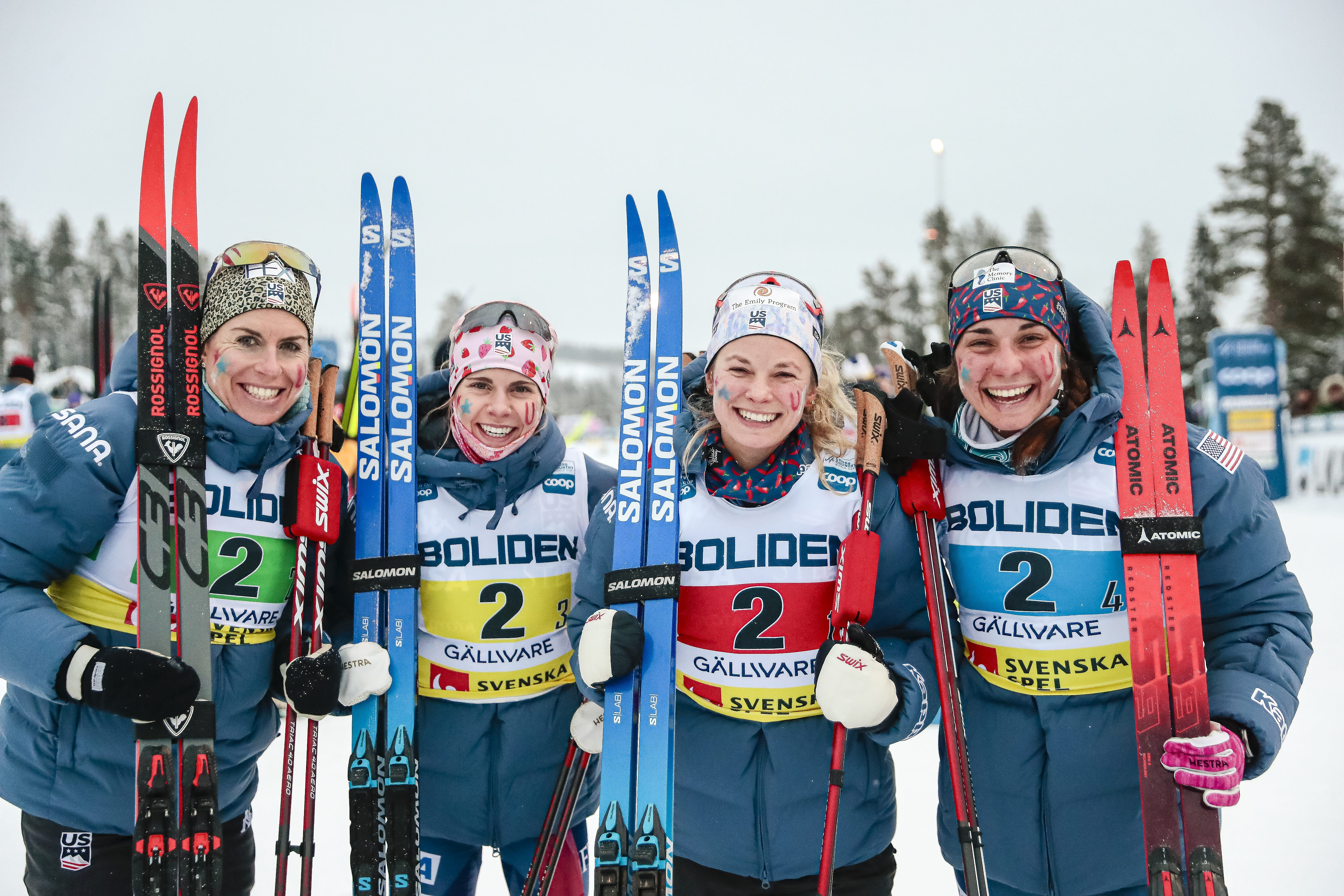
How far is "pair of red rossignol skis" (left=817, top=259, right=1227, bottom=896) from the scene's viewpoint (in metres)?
1.92

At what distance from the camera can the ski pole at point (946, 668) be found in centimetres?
201

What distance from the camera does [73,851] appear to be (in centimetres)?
214

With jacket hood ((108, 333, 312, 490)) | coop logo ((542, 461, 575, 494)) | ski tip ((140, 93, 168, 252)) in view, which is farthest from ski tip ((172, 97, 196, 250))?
coop logo ((542, 461, 575, 494))

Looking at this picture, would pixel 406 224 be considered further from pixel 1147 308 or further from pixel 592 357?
pixel 592 357

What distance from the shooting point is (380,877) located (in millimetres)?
2355

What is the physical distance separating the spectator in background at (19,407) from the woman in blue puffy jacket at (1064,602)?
37.9ft

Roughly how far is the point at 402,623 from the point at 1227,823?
4.07 metres

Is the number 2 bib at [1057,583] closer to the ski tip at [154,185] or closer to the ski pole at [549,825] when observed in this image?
the ski pole at [549,825]

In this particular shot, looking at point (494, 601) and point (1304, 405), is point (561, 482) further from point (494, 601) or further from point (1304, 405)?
point (1304, 405)

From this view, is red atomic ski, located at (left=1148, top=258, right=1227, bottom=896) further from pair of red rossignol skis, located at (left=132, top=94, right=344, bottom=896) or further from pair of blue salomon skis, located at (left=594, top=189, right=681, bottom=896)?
pair of red rossignol skis, located at (left=132, top=94, right=344, bottom=896)

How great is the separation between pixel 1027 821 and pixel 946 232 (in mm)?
40639

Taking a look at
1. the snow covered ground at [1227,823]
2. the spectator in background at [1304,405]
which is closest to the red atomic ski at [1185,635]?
the snow covered ground at [1227,823]

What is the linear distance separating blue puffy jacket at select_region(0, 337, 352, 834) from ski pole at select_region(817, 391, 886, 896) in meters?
1.60

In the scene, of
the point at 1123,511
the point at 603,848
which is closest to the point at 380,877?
the point at 603,848
